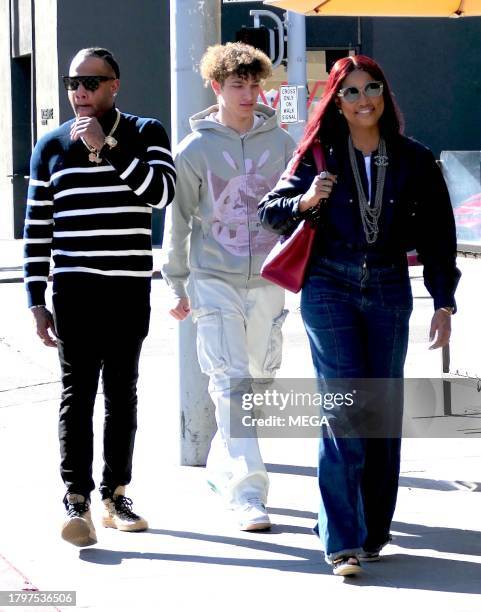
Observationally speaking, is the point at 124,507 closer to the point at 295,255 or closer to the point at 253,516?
the point at 253,516

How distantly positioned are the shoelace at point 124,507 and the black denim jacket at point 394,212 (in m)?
1.34

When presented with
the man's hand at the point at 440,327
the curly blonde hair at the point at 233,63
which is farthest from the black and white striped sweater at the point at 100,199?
the man's hand at the point at 440,327

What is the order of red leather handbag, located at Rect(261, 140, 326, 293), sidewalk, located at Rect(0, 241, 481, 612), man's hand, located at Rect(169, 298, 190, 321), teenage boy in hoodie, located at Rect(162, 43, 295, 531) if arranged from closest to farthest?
sidewalk, located at Rect(0, 241, 481, 612) → red leather handbag, located at Rect(261, 140, 326, 293) → teenage boy in hoodie, located at Rect(162, 43, 295, 531) → man's hand, located at Rect(169, 298, 190, 321)

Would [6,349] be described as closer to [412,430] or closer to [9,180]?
[412,430]

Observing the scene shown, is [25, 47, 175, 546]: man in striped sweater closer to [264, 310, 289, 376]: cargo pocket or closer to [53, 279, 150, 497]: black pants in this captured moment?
[53, 279, 150, 497]: black pants

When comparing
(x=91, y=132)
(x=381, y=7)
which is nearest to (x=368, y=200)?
(x=91, y=132)

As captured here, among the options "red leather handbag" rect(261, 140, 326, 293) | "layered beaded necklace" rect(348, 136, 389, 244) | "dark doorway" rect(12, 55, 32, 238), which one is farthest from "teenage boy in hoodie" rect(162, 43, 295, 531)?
"dark doorway" rect(12, 55, 32, 238)

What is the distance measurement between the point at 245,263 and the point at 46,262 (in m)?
0.85

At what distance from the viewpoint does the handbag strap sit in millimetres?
4770

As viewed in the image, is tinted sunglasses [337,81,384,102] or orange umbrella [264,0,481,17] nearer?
tinted sunglasses [337,81,384,102]

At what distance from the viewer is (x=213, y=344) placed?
220 inches

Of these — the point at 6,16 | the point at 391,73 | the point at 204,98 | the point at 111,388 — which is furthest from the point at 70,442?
the point at 6,16

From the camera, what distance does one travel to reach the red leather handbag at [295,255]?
475 cm

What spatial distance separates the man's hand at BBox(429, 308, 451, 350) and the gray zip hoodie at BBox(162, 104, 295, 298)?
0.99 metres
